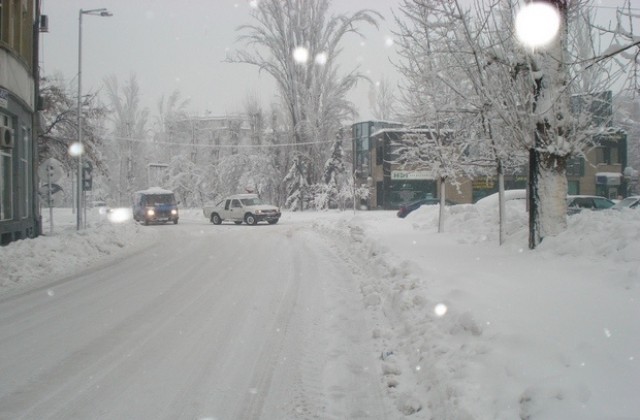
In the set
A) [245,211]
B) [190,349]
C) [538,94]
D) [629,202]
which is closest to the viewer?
[190,349]

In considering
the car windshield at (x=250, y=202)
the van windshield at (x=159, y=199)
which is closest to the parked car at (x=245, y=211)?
the car windshield at (x=250, y=202)

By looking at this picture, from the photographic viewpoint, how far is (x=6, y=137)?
16.6m

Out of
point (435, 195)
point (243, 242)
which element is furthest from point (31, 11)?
point (435, 195)

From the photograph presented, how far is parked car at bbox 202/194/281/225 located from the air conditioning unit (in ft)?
49.2

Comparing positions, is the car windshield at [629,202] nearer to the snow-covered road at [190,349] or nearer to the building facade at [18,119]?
the snow-covered road at [190,349]

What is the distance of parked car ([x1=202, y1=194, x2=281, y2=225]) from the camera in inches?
1198

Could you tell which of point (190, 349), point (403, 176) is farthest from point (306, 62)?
point (190, 349)

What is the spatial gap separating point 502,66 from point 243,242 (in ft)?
38.8

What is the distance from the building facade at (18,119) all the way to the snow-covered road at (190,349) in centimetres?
792

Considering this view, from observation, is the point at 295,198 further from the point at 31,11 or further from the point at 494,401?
the point at 494,401

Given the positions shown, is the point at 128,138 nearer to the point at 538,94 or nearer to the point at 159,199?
the point at 159,199

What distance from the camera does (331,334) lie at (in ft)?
21.6

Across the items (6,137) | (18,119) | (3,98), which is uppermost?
(3,98)

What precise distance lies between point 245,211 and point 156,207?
239 inches
